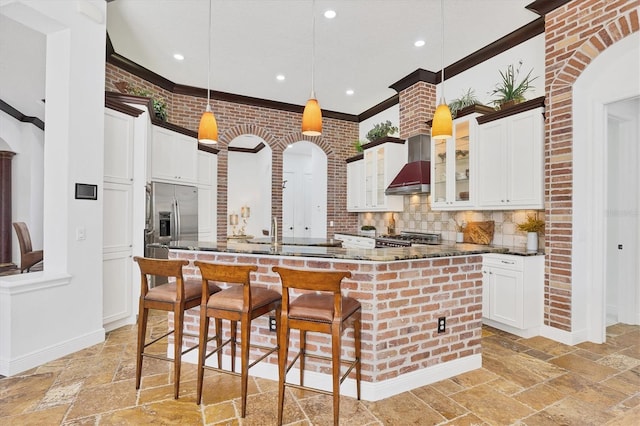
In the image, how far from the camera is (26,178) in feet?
19.7

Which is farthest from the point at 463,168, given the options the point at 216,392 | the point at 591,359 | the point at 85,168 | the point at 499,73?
the point at 85,168

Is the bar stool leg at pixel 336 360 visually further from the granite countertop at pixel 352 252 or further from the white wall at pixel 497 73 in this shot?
the white wall at pixel 497 73

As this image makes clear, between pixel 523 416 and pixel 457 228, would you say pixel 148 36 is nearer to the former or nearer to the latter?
pixel 457 228

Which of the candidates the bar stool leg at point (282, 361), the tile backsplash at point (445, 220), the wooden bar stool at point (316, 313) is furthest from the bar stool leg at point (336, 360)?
the tile backsplash at point (445, 220)

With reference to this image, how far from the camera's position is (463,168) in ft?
14.6

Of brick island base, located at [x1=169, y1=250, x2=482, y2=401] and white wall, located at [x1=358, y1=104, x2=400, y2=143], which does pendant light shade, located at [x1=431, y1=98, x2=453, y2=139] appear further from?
white wall, located at [x1=358, y1=104, x2=400, y2=143]

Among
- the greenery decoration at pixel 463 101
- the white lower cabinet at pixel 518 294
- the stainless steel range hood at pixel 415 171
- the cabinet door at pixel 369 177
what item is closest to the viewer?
the white lower cabinet at pixel 518 294

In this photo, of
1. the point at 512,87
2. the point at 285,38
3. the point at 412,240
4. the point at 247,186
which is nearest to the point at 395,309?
the point at 412,240

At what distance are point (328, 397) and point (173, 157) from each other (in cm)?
400

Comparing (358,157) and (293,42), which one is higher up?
(293,42)

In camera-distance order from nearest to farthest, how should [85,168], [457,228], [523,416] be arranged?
[523,416] → [85,168] → [457,228]

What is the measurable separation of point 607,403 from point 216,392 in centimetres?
268

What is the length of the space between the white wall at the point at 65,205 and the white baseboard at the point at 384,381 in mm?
1243

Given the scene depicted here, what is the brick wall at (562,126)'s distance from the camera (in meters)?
3.17
